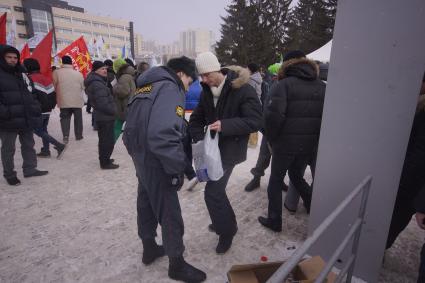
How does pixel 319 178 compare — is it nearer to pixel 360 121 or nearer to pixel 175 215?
pixel 360 121

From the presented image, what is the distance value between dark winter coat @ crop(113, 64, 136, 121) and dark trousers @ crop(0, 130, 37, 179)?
4.99 ft

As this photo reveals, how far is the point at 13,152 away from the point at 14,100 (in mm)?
826

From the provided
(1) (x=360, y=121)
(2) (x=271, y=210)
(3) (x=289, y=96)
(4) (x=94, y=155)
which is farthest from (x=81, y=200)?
(1) (x=360, y=121)

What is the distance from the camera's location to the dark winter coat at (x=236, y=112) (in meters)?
2.33

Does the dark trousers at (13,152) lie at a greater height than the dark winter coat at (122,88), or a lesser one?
lesser

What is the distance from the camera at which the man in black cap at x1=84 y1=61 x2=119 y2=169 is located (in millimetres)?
4707

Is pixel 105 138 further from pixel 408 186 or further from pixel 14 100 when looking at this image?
pixel 408 186

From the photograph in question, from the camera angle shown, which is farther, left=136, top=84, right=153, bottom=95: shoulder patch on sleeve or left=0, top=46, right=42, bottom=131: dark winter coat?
left=0, top=46, right=42, bottom=131: dark winter coat

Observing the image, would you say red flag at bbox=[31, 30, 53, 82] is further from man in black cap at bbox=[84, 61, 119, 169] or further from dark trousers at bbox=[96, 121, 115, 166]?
dark trousers at bbox=[96, 121, 115, 166]

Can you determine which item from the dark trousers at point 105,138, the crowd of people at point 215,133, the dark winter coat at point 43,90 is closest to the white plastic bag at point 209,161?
the crowd of people at point 215,133

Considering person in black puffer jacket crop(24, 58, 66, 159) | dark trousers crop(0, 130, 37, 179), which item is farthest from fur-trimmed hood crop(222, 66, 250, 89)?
person in black puffer jacket crop(24, 58, 66, 159)

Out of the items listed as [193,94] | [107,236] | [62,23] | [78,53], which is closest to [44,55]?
[193,94]

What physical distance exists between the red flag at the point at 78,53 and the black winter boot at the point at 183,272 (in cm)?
870

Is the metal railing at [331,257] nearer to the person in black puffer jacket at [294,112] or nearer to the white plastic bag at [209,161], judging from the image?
the person in black puffer jacket at [294,112]
